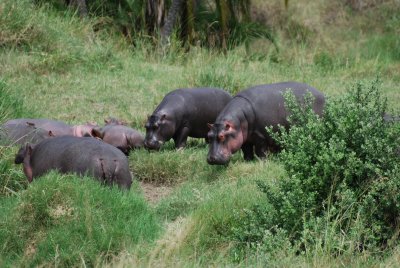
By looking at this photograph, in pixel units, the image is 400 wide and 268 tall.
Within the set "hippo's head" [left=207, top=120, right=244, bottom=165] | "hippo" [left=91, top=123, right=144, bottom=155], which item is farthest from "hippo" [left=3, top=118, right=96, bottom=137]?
"hippo's head" [left=207, top=120, right=244, bottom=165]

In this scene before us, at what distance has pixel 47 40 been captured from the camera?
12.7 meters

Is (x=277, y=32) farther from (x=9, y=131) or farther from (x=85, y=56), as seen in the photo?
(x=9, y=131)

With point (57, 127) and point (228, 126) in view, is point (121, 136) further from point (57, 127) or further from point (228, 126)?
point (228, 126)

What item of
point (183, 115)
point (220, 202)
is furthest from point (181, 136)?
point (220, 202)

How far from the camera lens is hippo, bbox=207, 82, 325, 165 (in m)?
8.42

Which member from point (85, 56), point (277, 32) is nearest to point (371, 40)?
point (277, 32)

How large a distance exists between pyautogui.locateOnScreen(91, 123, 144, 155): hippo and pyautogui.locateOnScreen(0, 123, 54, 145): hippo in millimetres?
596

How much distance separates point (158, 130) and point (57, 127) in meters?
1.08

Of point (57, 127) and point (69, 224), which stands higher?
point (69, 224)

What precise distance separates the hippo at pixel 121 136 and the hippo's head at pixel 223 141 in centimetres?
113

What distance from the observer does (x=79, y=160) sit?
23.1ft

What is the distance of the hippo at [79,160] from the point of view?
22.9 ft

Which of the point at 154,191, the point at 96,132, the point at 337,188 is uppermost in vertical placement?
the point at 337,188

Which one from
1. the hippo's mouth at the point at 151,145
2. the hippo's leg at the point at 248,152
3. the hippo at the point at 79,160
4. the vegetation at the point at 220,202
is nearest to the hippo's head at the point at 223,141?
the vegetation at the point at 220,202
